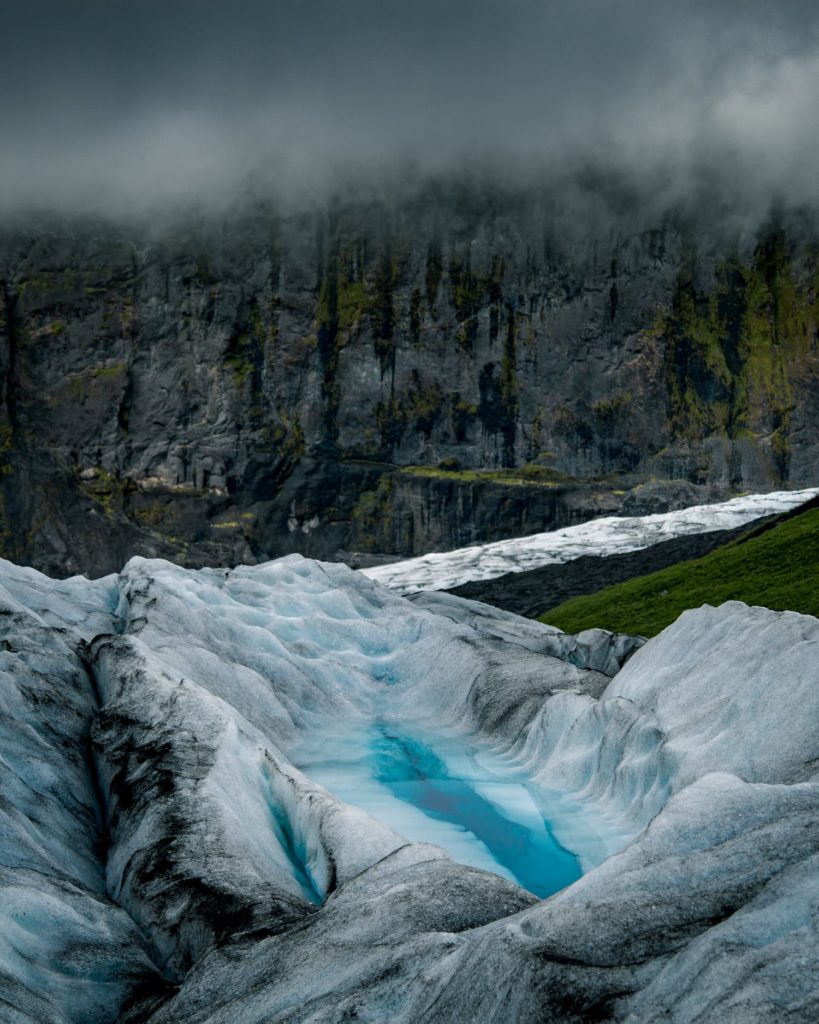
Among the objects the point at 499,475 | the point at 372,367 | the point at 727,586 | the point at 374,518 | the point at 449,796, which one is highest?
the point at 372,367

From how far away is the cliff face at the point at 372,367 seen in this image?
548 ft

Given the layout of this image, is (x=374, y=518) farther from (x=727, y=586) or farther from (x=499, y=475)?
(x=727, y=586)

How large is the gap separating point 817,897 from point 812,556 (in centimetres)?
3438

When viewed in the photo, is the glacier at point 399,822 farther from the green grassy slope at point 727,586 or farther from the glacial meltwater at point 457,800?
the green grassy slope at point 727,586

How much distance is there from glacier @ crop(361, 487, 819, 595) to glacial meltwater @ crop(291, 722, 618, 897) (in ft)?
254

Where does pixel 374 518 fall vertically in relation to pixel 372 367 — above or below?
below

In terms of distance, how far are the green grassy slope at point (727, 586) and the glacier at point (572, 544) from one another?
50.9 metres

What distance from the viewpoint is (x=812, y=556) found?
39969mm

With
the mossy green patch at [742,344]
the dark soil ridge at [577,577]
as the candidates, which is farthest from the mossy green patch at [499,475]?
the dark soil ridge at [577,577]

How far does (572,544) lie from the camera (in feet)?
427

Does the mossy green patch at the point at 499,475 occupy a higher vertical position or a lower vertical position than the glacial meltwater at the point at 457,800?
lower

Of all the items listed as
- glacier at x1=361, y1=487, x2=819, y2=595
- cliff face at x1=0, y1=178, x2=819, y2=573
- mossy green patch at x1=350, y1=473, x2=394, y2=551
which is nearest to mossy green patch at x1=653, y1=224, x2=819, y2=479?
cliff face at x1=0, y1=178, x2=819, y2=573

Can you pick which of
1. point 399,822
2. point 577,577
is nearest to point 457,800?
point 399,822

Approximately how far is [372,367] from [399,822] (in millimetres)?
156153
